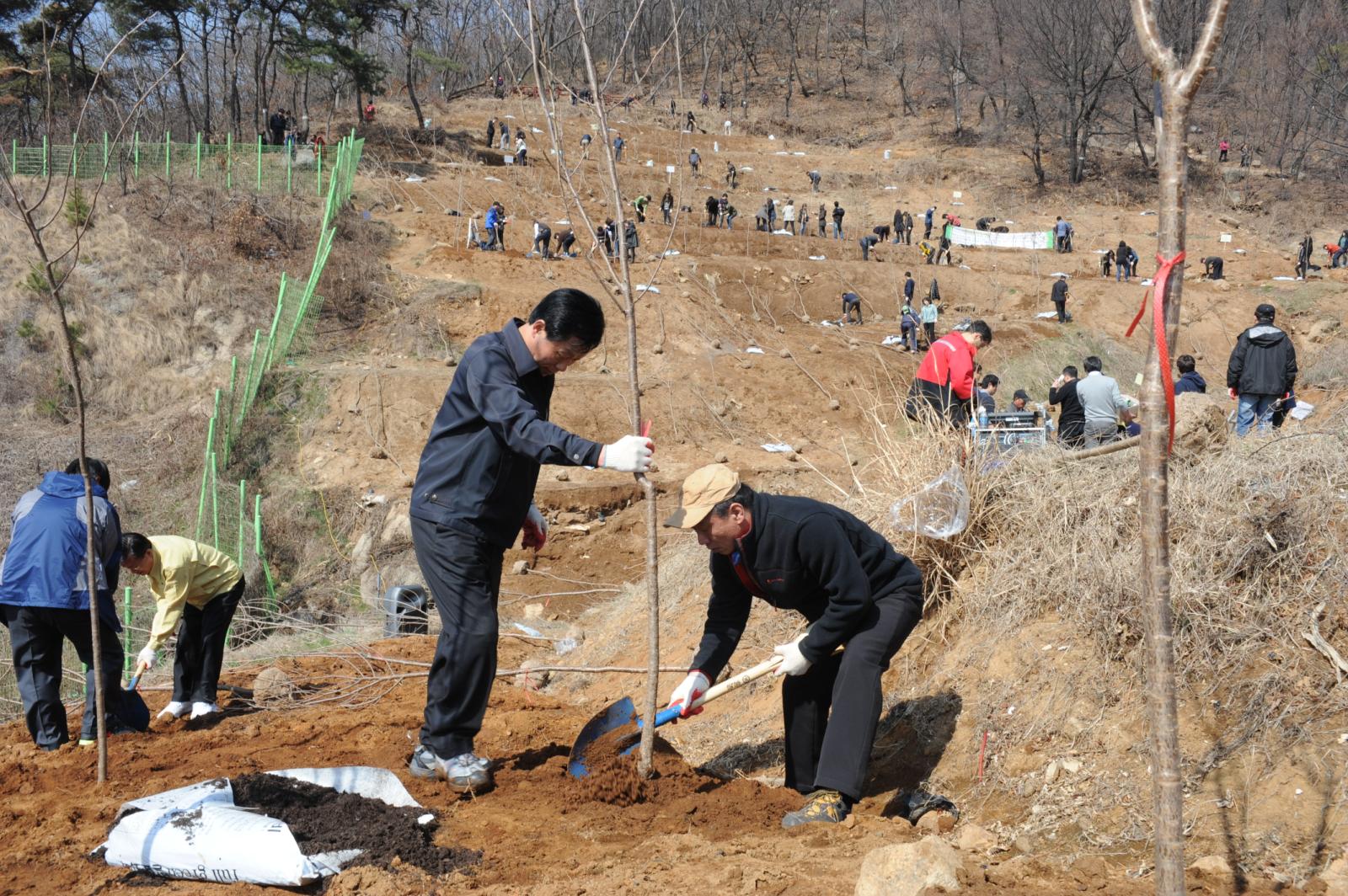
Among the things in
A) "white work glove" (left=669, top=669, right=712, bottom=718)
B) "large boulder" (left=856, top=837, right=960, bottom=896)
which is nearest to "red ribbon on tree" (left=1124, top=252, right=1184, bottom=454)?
"large boulder" (left=856, top=837, right=960, bottom=896)

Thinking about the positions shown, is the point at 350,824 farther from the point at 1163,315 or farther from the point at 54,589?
the point at 1163,315

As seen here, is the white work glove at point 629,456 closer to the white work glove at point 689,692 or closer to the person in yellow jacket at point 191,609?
the white work glove at point 689,692

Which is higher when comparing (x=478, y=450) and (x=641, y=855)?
(x=478, y=450)

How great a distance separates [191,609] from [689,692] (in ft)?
10.4

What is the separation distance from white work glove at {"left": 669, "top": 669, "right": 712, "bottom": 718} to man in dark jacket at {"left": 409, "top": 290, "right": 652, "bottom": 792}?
694 millimetres

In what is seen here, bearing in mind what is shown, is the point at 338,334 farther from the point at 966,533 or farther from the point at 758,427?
the point at 966,533

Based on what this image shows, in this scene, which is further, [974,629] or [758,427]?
[758,427]

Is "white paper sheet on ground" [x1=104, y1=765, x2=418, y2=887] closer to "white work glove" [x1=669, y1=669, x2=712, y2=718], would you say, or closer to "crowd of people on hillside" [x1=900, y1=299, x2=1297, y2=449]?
"white work glove" [x1=669, y1=669, x2=712, y2=718]

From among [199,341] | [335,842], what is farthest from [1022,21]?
[335,842]

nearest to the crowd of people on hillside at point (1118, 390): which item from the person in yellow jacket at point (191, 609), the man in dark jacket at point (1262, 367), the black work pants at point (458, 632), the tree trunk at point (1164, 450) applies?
the man in dark jacket at point (1262, 367)

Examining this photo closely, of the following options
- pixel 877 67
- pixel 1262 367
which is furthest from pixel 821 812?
pixel 877 67

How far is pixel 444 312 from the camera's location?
64.5 ft

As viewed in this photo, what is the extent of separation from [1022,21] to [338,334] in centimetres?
3355

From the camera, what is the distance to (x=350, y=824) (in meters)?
3.56
